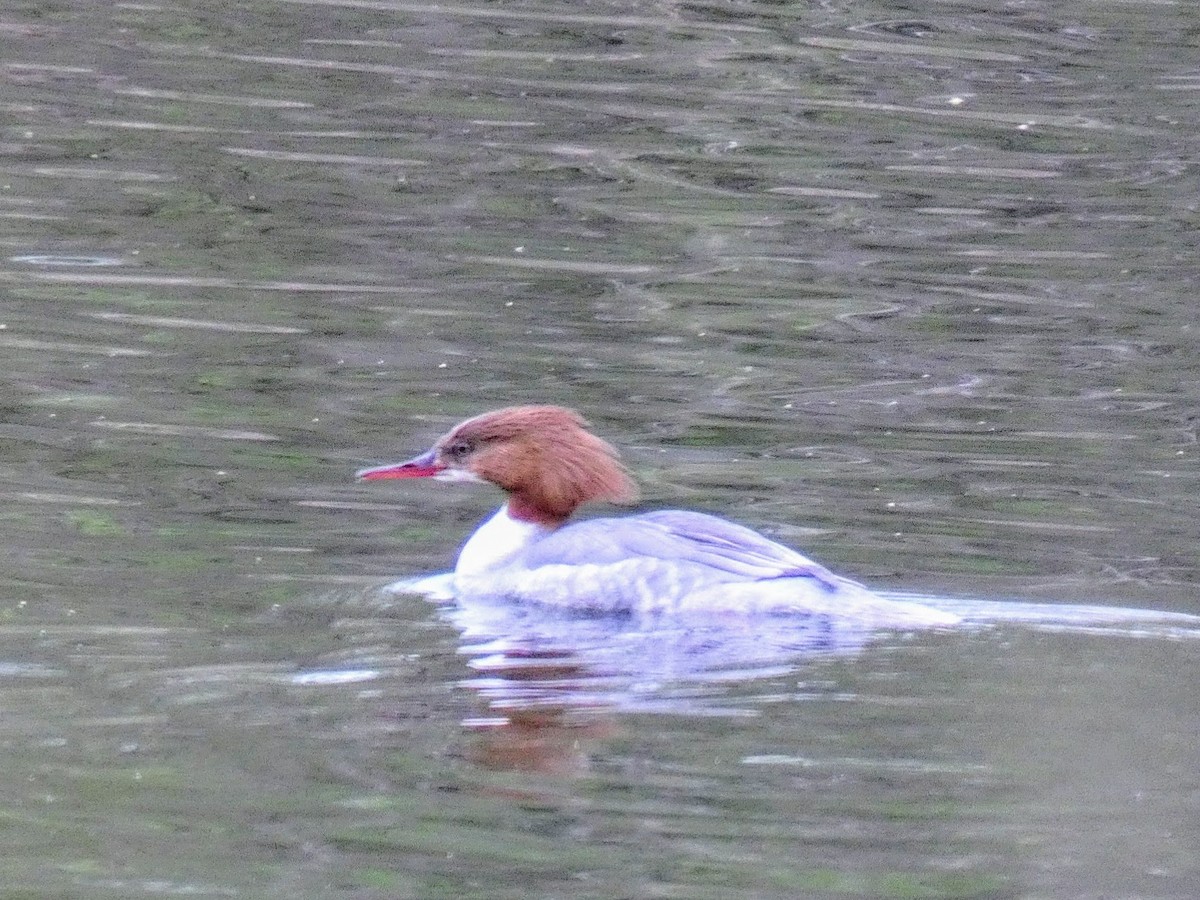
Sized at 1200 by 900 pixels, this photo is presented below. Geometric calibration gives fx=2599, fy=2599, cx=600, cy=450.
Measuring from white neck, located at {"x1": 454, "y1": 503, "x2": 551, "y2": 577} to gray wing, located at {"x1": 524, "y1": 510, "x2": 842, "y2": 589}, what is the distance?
12 centimetres

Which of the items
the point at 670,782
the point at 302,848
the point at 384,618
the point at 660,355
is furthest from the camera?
the point at 660,355

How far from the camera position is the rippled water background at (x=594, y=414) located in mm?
5906

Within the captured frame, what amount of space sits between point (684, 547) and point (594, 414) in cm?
250

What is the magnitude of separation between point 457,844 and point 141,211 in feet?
28.9

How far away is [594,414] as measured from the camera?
10.9 metres

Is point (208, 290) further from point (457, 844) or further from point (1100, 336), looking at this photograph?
point (457, 844)

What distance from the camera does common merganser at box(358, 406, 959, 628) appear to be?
26.8 feet

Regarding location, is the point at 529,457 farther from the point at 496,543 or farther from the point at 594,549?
the point at 594,549

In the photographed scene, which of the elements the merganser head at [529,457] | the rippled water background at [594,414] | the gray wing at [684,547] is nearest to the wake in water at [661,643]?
the rippled water background at [594,414]

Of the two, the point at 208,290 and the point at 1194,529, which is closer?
the point at 1194,529

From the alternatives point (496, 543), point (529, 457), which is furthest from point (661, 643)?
point (529, 457)

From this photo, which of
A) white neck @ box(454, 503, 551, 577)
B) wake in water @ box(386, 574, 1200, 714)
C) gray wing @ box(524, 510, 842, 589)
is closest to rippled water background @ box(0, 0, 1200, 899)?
wake in water @ box(386, 574, 1200, 714)

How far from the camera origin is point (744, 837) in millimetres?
5773

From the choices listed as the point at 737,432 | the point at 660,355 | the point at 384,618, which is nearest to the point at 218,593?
the point at 384,618
